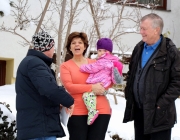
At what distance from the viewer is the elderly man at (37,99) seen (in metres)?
3.18

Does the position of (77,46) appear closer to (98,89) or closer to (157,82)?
(98,89)

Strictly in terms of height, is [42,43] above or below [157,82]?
above

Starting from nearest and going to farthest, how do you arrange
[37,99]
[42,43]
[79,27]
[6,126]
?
[37,99] < [42,43] < [6,126] < [79,27]

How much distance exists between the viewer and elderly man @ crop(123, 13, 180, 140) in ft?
12.6

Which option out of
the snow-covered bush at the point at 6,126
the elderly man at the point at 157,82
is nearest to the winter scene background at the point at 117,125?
the snow-covered bush at the point at 6,126

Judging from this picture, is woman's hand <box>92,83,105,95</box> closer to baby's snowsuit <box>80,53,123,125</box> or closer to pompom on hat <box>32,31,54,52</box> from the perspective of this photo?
baby's snowsuit <box>80,53,123,125</box>

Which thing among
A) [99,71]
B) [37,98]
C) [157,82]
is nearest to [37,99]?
[37,98]

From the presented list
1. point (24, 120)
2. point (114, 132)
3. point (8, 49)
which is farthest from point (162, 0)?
point (24, 120)

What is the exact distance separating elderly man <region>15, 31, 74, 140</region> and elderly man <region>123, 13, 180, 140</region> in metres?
0.92

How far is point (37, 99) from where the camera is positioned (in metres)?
3.26

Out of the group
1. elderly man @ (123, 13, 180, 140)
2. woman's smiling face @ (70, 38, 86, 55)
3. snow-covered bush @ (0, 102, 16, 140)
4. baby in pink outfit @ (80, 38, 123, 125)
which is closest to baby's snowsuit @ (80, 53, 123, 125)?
baby in pink outfit @ (80, 38, 123, 125)

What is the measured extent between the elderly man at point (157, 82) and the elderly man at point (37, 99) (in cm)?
92

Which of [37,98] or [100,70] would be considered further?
[100,70]

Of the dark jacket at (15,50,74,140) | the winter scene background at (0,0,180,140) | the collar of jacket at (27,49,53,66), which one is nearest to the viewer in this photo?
the dark jacket at (15,50,74,140)
